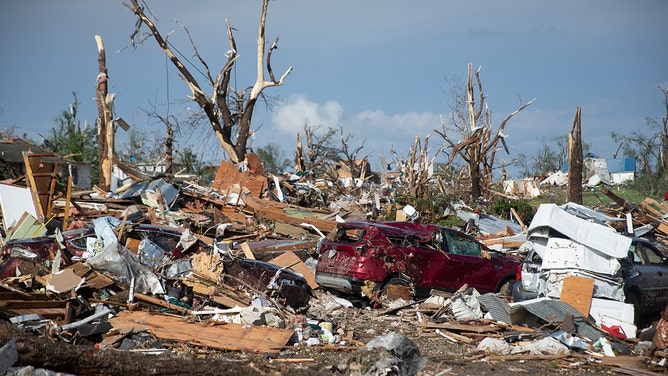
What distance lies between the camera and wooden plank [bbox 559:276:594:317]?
10914mm

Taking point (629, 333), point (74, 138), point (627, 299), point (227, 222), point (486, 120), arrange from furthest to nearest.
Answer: point (74, 138) → point (486, 120) → point (227, 222) → point (627, 299) → point (629, 333)

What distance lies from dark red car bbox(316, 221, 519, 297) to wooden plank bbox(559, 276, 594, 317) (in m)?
2.48

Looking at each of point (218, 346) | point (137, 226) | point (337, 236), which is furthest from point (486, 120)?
point (218, 346)

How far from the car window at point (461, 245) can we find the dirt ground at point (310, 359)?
80.7 inches

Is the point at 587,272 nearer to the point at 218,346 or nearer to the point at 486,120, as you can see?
the point at 218,346

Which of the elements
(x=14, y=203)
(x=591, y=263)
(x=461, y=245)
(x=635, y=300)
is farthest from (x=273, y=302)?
(x=14, y=203)

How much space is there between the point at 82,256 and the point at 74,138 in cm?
2853

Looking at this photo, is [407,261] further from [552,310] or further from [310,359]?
[310,359]

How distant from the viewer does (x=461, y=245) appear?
1359cm

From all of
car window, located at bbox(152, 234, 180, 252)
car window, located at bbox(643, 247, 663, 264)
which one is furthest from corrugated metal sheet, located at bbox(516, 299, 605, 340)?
car window, located at bbox(152, 234, 180, 252)

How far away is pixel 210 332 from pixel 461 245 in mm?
6211

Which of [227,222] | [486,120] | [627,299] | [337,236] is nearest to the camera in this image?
[627,299]

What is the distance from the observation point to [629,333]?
10664 mm

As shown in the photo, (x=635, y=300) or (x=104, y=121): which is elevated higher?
(x=104, y=121)
